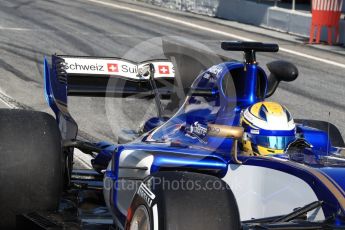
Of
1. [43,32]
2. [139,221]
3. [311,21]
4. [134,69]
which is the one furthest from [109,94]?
[311,21]

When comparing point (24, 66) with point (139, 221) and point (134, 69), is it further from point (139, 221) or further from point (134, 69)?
point (139, 221)

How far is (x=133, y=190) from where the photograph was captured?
18.5 feet

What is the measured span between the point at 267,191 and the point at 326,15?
14.1 metres

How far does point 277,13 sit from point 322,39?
2305mm

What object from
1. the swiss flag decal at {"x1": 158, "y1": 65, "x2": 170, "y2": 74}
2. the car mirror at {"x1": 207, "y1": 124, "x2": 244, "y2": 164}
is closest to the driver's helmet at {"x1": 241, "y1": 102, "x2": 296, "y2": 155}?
the car mirror at {"x1": 207, "y1": 124, "x2": 244, "y2": 164}

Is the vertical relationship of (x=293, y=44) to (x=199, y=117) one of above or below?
below

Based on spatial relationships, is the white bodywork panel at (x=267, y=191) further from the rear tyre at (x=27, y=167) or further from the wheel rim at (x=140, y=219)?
the rear tyre at (x=27, y=167)

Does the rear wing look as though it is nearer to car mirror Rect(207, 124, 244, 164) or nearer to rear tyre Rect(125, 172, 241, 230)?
car mirror Rect(207, 124, 244, 164)

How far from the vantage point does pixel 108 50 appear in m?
16.7

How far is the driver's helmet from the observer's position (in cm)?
Answer: 552

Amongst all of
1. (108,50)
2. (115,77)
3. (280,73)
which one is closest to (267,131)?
(280,73)

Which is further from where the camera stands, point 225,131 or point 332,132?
point 332,132

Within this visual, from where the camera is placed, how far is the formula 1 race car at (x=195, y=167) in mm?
4629

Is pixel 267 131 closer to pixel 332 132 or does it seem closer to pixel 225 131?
pixel 225 131
